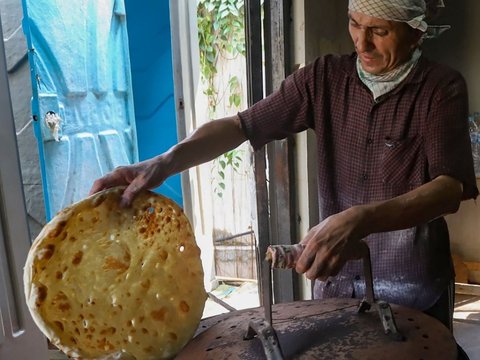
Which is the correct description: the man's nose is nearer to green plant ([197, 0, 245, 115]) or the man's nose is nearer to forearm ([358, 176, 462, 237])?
forearm ([358, 176, 462, 237])

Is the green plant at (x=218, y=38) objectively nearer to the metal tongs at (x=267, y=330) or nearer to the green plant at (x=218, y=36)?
the green plant at (x=218, y=36)

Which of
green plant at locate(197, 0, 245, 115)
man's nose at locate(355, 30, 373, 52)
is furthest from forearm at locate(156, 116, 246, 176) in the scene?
green plant at locate(197, 0, 245, 115)

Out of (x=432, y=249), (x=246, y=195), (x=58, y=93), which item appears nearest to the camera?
(x=432, y=249)

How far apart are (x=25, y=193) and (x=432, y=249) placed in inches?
57.8

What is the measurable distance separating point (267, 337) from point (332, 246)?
0.76ft

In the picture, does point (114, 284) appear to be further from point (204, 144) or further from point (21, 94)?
point (21, 94)

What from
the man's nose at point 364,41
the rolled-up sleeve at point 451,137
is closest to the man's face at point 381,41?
the man's nose at point 364,41

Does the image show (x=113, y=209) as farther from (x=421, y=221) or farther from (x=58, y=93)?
(x=58, y=93)

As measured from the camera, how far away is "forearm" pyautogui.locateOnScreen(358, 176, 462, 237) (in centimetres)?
108

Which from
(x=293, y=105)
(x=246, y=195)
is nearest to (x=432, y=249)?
(x=293, y=105)

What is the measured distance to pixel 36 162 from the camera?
5.84 ft

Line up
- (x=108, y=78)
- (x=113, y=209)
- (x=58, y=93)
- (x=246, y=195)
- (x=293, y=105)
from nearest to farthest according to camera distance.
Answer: (x=113, y=209) < (x=293, y=105) < (x=58, y=93) < (x=108, y=78) < (x=246, y=195)

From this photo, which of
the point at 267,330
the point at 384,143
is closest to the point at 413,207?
the point at 384,143

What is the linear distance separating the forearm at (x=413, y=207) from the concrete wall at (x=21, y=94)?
4.21ft
